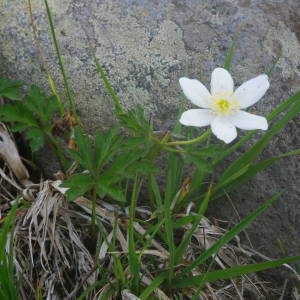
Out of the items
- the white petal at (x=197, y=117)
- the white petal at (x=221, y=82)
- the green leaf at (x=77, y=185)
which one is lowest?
the green leaf at (x=77, y=185)

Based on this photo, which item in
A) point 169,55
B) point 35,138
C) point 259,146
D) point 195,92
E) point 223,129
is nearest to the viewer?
point 223,129

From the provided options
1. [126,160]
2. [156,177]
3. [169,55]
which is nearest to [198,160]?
[126,160]

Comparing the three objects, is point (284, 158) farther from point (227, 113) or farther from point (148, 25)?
point (148, 25)

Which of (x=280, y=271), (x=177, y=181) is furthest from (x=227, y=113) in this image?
(x=280, y=271)

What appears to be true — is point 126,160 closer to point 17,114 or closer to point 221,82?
point 221,82

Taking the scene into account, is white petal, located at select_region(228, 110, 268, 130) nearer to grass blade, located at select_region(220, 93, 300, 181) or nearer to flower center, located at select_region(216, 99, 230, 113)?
flower center, located at select_region(216, 99, 230, 113)

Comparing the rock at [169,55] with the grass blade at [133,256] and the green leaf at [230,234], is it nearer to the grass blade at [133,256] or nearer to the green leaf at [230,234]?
the green leaf at [230,234]

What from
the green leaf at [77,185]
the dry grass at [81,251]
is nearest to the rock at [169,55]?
Answer: the dry grass at [81,251]
